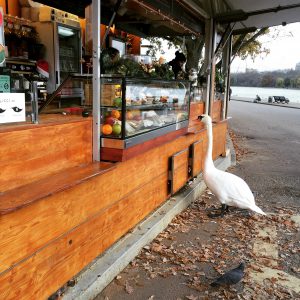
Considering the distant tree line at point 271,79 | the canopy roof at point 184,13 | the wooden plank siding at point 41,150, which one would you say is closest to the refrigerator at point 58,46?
the canopy roof at point 184,13

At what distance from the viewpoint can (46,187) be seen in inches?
101

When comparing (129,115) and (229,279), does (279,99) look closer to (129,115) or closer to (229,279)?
(129,115)

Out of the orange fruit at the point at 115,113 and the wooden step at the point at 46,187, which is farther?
the orange fruit at the point at 115,113

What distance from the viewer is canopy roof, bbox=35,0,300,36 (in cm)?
535

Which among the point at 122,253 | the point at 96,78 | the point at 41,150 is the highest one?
the point at 96,78

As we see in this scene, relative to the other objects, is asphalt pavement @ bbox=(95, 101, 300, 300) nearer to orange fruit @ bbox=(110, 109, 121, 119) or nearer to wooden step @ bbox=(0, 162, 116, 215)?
wooden step @ bbox=(0, 162, 116, 215)

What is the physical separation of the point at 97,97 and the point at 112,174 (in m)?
0.75

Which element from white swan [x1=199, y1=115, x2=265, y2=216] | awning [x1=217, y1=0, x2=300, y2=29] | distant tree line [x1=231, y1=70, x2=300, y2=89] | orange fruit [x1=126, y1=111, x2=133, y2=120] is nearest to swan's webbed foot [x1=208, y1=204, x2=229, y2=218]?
white swan [x1=199, y1=115, x2=265, y2=216]

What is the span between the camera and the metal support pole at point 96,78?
3.24 m

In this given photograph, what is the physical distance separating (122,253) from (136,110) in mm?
1537

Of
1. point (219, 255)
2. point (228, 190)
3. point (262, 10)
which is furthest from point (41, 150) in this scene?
point (262, 10)

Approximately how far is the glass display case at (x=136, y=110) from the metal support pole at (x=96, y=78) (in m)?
0.08

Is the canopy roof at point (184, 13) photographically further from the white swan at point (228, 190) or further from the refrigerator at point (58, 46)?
the white swan at point (228, 190)

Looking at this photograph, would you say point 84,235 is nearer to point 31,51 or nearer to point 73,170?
point 73,170
